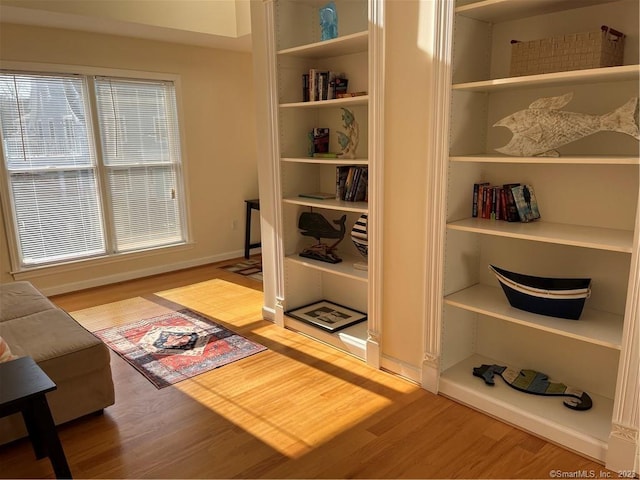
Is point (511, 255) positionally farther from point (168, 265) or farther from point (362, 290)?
point (168, 265)

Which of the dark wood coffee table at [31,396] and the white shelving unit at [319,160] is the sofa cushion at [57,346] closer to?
the dark wood coffee table at [31,396]

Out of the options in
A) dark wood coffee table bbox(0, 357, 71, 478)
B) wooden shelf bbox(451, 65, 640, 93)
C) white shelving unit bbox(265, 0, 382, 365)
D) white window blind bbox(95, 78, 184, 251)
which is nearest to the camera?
dark wood coffee table bbox(0, 357, 71, 478)

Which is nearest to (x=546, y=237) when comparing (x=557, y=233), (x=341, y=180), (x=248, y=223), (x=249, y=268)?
(x=557, y=233)

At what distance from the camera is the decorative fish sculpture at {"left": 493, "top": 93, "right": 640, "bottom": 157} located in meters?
1.84

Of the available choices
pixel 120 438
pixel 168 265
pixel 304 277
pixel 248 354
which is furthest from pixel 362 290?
pixel 168 265

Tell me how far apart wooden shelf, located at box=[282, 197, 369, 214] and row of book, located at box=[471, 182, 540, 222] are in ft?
2.09

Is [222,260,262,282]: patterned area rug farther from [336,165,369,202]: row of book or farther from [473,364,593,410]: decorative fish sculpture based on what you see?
[473,364,593,410]: decorative fish sculpture

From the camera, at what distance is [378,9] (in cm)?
248

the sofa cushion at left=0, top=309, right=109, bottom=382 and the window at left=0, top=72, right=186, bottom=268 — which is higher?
the window at left=0, top=72, right=186, bottom=268

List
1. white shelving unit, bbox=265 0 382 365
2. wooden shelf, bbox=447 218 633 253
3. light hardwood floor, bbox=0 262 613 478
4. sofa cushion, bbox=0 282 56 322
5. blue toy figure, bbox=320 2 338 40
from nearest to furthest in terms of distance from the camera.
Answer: wooden shelf, bbox=447 218 633 253 → light hardwood floor, bbox=0 262 613 478 → sofa cushion, bbox=0 282 56 322 → white shelving unit, bbox=265 0 382 365 → blue toy figure, bbox=320 2 338 40

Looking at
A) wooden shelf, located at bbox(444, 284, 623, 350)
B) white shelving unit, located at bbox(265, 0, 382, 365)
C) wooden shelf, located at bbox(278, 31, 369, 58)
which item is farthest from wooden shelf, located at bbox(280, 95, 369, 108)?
wooden shelf, located at bbox(444, 284, 623, 350)

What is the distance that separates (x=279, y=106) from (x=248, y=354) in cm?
164

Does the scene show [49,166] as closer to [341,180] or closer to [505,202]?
[341,180]

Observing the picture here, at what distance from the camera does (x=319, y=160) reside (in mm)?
3076
